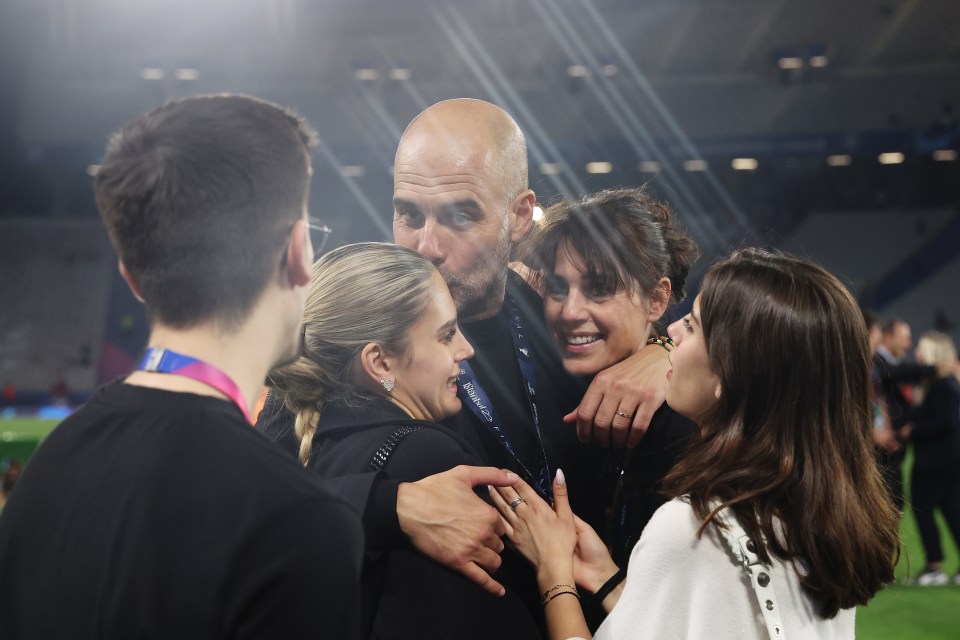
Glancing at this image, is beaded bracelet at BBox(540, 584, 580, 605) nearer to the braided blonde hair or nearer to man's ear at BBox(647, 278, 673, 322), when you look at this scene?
the braided blonde hair

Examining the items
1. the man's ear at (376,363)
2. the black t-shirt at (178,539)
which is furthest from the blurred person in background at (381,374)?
the black t-shirt at (178,539)

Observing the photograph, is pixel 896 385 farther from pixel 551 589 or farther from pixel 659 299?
pixel 551 589

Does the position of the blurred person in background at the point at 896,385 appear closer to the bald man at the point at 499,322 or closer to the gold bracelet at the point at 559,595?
the bald man at the point at 499,322

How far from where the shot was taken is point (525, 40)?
18266mm

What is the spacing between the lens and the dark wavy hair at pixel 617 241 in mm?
2031

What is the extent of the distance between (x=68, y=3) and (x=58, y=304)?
1233 cm

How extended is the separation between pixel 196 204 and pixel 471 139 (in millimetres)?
1013

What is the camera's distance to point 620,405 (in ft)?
6.10

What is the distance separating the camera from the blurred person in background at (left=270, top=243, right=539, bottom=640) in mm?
1592

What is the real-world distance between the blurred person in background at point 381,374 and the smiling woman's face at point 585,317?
0.32m

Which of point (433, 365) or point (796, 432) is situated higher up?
point (433, 365)

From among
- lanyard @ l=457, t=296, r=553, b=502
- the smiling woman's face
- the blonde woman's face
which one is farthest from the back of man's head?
the smiling woman's face

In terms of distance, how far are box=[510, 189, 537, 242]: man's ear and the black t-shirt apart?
1.15m

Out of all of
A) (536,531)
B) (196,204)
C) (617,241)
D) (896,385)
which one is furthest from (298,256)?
Answer: (896,385)
